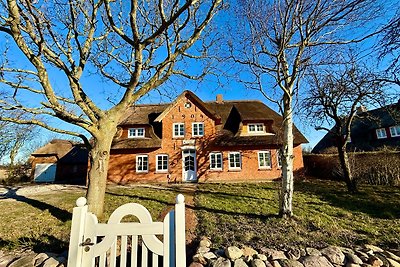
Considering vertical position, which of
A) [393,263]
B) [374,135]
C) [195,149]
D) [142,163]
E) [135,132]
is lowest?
[393,263]

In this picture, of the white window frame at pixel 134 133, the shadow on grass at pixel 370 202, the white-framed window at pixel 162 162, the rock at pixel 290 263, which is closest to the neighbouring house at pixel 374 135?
the shadow on grass at pixel 370 202

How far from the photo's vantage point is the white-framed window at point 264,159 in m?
18.3

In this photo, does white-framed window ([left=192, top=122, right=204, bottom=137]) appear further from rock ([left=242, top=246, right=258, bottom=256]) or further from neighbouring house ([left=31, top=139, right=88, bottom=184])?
neighbouring house ([left=31, top=139, right=88, bottom=184])

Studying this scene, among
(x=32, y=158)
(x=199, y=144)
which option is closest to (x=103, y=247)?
(x=199, y=144)

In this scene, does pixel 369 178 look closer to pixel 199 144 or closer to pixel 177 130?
pixel 199 144

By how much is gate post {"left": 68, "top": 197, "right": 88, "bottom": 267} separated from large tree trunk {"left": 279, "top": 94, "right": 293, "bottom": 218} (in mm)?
6040

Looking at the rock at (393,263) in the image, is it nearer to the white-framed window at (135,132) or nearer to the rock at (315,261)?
the rock at (315,261)

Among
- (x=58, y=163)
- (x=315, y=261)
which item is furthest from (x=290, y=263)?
(x=58, y=163)

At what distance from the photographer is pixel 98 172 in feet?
21.2

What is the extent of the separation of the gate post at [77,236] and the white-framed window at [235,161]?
1638cm

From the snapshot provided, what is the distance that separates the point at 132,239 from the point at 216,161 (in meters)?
16.3

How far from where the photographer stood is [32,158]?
27.8 m

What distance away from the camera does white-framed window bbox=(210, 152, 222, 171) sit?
60.2ft

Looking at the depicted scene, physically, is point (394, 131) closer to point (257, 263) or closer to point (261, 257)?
point (261, 257)
